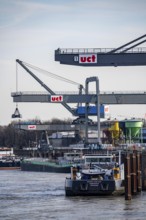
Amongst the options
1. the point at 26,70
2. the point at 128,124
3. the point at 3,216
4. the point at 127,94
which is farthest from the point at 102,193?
the point at 128,124


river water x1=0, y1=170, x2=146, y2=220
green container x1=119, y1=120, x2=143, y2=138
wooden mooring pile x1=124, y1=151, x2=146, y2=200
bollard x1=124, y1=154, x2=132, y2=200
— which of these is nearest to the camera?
river water x1=0, y1=170, x2=146, y2=220

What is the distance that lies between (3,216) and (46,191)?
55.8 feet

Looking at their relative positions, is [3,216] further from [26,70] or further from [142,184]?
[26,70]

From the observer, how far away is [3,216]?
151 feet

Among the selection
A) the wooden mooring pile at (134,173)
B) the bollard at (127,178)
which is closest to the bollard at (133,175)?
the wooden mooring pile at (134,173)

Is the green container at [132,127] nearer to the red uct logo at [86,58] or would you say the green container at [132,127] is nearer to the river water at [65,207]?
the red uct logo at [86,58]

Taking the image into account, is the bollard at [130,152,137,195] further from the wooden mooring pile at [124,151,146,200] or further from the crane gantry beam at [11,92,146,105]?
the crane gantry beam at [11,92,146,105]

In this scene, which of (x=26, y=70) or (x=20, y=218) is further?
(x=26, y=70)

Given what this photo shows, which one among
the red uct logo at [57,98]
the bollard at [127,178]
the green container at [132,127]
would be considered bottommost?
the bollard at [127,178]

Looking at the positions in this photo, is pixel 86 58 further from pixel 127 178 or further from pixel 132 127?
pixel 132 127

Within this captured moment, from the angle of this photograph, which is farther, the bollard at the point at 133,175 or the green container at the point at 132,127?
the green container at the point at 132,127

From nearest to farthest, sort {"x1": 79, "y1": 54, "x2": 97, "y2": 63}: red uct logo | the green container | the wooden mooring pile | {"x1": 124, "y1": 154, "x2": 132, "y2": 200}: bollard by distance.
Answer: {"x1": 124, "y1": 154, "x2": 132, "y2": 200}: bollard < the wooden mooring pile < {"x1": 79, "y1": 54, "x2": 97, "y2": 63}: red uct logo < the green container

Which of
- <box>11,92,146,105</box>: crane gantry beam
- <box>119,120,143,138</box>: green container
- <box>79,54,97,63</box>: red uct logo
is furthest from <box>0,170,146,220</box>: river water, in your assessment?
<box>119,120,143,138</box>: green container

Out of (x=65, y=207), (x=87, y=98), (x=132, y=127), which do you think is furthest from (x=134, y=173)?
(x=132, y=127)
